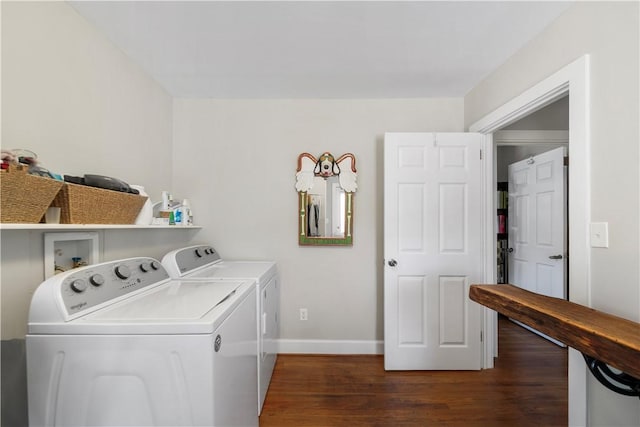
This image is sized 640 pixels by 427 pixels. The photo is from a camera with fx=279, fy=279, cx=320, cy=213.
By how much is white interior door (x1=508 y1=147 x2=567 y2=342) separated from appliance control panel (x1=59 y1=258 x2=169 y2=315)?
3394 millimetres

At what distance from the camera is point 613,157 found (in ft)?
3.88

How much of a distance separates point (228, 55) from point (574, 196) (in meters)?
2.15

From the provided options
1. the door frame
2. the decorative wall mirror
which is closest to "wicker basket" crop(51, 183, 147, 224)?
the decorative wall mirror

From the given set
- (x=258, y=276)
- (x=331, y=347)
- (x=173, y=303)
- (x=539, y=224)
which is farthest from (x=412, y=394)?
(x=539, y=224)

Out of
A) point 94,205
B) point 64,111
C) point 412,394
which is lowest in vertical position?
point 412,394

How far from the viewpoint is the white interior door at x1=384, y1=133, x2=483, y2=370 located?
226cm

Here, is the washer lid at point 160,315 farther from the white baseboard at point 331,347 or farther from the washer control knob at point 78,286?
the white baseboard at point 331,347

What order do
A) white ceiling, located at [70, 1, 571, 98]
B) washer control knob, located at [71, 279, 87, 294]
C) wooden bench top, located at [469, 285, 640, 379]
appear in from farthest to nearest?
white ceiling, located at [70, 1, 571, 98]
washer control knob, located at [71, 279, 87, 294]
wooden bench top, located at [469, 285, 640, 379]

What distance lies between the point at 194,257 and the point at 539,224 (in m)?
3.34

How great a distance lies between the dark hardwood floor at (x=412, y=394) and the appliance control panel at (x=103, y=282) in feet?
3.75

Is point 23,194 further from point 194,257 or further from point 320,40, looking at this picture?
point 320,40

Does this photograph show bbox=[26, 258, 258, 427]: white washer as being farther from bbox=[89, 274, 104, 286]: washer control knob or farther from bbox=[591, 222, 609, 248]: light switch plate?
bbox=[591, 222, 609, 248]: light switch plate

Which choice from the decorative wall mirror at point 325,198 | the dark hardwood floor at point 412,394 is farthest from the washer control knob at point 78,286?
the decorative wall mirror at point 325,198

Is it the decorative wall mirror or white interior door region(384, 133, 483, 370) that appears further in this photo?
the decorative wall mirror
